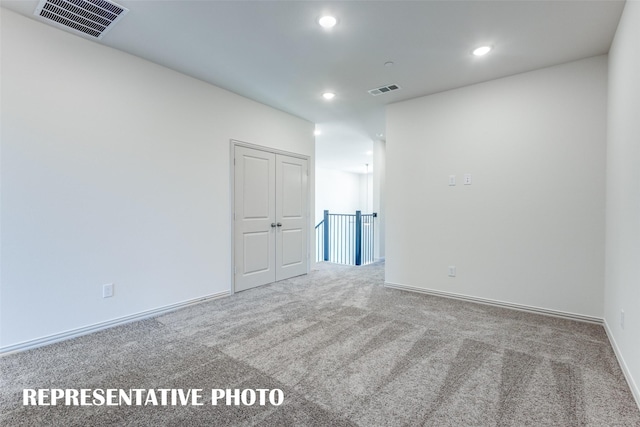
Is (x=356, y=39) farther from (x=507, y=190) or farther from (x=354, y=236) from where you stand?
(x=354, y=236)

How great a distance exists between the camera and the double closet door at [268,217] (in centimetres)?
411

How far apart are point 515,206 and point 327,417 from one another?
3033 mm

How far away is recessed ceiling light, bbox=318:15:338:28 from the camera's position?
7.83ft

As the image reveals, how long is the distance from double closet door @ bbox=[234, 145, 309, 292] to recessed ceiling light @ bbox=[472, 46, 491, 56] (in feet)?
9.51

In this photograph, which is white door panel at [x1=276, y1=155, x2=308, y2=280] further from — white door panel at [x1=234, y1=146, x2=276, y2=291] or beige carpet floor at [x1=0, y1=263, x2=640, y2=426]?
beige carpet floor at [x1=0, y1=263, x2=640, y2=426]

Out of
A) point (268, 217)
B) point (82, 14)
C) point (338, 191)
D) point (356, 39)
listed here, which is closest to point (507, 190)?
point (356, 39)

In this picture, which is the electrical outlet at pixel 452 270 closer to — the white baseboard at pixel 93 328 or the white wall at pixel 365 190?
the white baseboard at pixel 93 328

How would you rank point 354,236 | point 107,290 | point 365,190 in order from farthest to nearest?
1. point 365,190
2. point 354,236
3. point 107,290

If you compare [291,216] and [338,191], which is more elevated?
[338,191]

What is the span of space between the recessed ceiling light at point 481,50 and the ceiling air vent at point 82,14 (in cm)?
308

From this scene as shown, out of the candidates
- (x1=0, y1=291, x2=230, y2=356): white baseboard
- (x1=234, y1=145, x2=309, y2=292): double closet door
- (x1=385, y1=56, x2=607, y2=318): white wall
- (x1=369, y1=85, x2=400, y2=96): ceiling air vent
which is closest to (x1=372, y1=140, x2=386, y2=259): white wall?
(x1=234, y1=145, x2=309, y2=292): double closet door

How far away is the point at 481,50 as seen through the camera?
2.84 meters

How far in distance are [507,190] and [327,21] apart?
267cm

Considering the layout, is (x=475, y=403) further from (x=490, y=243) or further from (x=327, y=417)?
(x=490, y=243)
